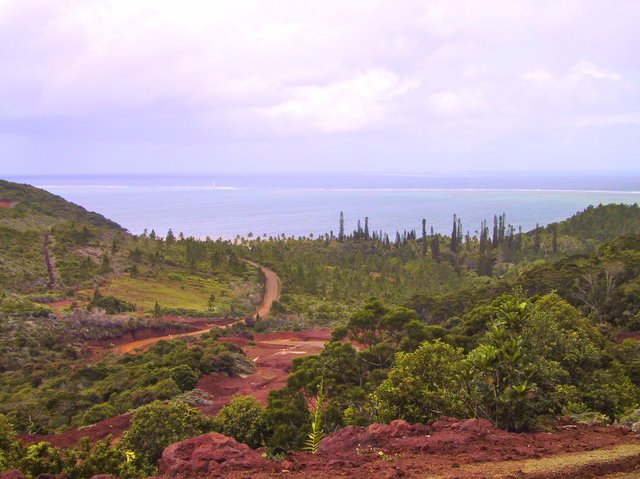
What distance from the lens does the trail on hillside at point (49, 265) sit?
1885 inches

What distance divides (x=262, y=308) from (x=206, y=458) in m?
40.1

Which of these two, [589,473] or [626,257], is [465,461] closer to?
[589,473]

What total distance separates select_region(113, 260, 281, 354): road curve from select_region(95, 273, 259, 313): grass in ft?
5.62

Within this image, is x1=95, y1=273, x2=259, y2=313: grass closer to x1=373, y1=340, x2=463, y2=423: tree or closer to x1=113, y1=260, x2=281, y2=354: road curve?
x1=113, y1=260, x2=281, y2=354: road curve

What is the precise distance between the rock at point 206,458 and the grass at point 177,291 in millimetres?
34728

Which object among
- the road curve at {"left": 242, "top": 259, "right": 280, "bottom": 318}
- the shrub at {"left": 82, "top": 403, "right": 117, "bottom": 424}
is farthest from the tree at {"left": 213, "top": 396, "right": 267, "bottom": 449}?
the road curve at {"left": 242, "top": 259, "right": 280, "bottom": 318}

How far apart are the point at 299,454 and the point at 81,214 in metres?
87.6

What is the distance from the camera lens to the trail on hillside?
4787 centimetres

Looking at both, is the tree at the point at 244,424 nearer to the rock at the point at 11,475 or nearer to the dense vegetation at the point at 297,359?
the dense vegetation at the point at 297,359

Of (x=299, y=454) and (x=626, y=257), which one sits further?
(x=626, y=257)

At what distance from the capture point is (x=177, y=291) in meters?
51.5

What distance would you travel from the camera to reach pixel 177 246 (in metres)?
72.4

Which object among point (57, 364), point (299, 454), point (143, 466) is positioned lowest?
point (57, 364)

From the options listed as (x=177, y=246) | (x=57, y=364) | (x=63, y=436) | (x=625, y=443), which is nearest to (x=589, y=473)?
(x=625, y=443)
